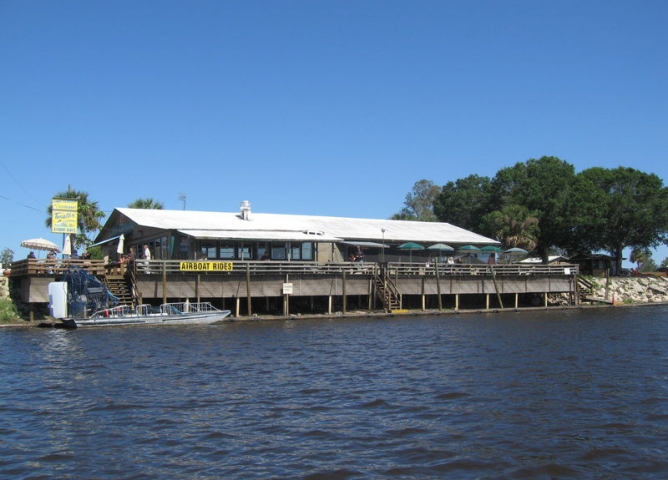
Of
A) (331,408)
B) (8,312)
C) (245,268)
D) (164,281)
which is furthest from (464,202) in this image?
(331,408)

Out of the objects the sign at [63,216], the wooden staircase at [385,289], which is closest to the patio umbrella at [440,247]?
the wooden staircase at [385,289]

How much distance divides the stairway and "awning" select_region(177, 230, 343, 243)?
488 centimetres

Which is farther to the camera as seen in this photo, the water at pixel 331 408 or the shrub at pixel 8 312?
the shrub at pixel 8 312

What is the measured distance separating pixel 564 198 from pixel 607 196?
477 cm

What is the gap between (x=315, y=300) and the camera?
4306 centimetres

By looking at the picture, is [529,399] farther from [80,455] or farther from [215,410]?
[80,455]

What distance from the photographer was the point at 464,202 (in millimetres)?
84000

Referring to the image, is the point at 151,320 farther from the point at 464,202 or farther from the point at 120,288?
the point at 464,202

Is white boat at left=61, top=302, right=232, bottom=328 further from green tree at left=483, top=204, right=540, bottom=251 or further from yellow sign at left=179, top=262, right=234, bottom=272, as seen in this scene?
green tree at left=483, top=204, right=540, bottom=251

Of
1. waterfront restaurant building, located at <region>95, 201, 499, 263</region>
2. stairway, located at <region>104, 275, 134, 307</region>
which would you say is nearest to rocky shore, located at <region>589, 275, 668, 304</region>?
waterfront restaurant building, located at <region>95, 201, 499, 263</region>

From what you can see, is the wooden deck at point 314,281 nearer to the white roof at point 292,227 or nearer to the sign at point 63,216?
the white roof at point 292,227

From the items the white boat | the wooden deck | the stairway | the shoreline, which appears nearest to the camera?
the white boat

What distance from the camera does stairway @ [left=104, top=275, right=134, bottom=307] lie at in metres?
34.8

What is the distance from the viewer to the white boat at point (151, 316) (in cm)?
3173
